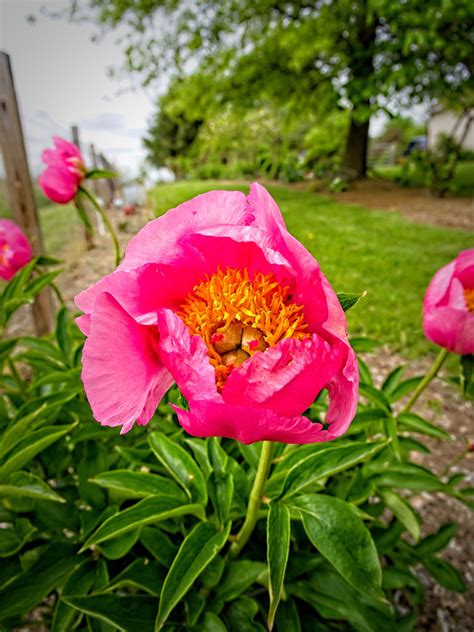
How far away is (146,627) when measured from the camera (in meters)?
0.90

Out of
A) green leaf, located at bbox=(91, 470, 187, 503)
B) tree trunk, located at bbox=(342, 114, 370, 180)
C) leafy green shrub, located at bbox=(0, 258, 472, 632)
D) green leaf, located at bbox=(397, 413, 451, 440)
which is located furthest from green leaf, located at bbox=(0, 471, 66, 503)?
tree trunk, located at bbox=(342, 114, 370, 180)

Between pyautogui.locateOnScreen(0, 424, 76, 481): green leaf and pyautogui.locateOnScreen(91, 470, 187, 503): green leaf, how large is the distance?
0.13 m

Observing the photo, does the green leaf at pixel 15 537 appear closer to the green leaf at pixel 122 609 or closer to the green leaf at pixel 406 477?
the green leaf at pixel 122 609

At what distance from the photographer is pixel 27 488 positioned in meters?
0.81

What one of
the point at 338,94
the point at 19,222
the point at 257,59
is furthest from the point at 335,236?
the point at 257,59

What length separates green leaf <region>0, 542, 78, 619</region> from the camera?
91cm

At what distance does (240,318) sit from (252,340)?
0.11 feet

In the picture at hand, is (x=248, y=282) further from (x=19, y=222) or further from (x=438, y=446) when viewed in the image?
(x=19, y=222)

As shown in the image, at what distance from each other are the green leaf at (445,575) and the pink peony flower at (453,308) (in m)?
0.79

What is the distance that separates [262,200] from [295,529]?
0.83 meters

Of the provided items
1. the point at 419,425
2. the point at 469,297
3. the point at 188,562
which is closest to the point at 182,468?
the point at 188,562

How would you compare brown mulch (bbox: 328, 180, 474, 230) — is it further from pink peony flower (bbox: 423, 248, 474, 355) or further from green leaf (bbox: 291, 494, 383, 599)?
green leaf (bbox: 291, 494, 383, 599)

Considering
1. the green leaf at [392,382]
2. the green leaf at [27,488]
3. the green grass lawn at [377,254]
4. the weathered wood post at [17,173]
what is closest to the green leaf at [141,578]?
the green leaf at [27,488]

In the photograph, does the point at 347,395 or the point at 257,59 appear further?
the point at 257,59
